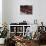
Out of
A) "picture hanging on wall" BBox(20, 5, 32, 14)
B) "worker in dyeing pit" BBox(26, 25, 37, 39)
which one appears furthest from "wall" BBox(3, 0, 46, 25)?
"worker in dyeing pit" BBox(26, 25, 37, 39)

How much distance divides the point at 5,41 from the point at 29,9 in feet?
8.20

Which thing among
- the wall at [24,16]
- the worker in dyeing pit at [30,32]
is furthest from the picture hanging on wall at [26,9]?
the worker in dyeing pit at [30,32]

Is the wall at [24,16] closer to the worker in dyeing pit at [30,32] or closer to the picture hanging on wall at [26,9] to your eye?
the picture hanging on wall at [26,9]

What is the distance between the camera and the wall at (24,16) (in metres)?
6.12

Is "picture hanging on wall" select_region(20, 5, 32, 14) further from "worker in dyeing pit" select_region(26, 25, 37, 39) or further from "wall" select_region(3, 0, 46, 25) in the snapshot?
"worker in dyeing pit" select_region(26, 25, 37, 39)

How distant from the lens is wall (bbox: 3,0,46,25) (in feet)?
20.1

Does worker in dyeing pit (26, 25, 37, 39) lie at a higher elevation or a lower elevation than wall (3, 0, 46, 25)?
lower

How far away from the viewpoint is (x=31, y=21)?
617 centimetres

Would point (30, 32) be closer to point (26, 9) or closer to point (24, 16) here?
point (24, 16)

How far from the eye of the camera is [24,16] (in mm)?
6152

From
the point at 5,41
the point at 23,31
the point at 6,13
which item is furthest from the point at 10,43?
the point at 6,13

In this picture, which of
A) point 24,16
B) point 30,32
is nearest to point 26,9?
point 24,16

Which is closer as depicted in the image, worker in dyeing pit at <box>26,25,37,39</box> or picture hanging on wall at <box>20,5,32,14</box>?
worker in dyeing pit at <box>26,25,37,39</box>

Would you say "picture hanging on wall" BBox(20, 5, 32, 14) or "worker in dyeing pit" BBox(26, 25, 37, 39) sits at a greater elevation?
"picture hanging on wall" BBox(20, 5, 32, 14)
